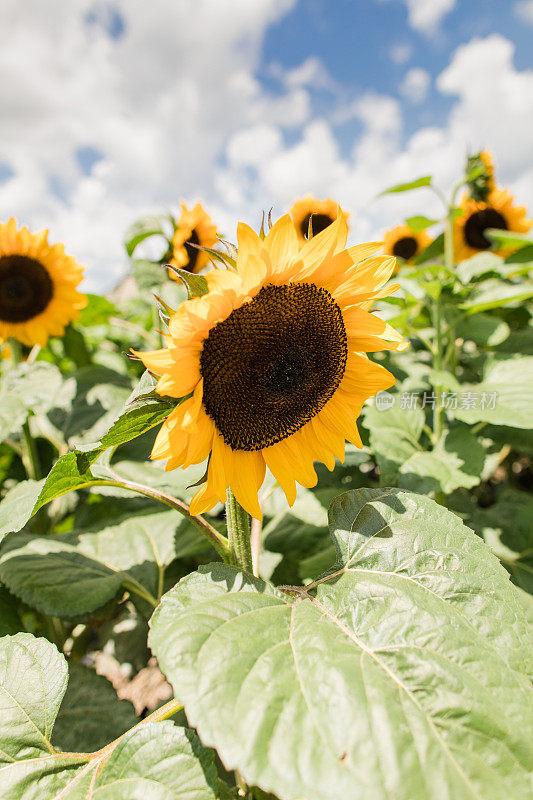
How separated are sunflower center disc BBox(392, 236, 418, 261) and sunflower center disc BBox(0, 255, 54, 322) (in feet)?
10.8

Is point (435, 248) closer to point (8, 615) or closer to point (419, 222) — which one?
point (419, 222)

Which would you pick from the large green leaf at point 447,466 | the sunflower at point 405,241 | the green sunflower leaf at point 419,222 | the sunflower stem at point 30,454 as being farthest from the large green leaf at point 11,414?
the sunflower at point 405,241

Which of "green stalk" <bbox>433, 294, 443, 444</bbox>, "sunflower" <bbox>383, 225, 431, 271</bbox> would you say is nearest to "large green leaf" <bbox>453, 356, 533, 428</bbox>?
Result: "green stalk" <bbox>433, 294, 443, 444</bbox>

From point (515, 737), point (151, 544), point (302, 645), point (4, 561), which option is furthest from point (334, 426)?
point (4, 561)

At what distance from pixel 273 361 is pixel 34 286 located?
7.13 ft

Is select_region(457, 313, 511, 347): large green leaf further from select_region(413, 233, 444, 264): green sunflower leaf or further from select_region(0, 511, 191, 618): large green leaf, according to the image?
select_region(0, 511, 191, 618): large green leaf

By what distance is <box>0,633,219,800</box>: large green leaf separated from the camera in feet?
3.22

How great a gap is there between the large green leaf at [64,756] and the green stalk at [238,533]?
14.4 inches

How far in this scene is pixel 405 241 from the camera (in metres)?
4.96

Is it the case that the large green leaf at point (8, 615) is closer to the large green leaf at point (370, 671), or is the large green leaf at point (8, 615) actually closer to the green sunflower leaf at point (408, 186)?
the large green leaf at point (370, 671)

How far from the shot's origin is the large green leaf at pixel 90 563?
1535mm
